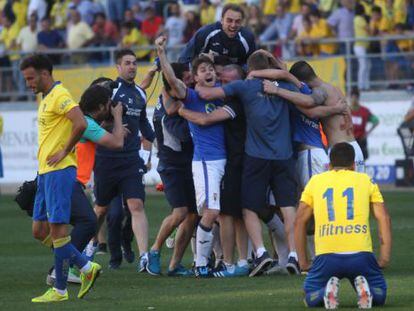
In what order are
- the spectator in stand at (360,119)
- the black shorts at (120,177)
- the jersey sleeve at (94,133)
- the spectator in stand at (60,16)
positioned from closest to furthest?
the jersey sleeve at (94,133)
the black shorts at (120,177)
the spectator in stand at (360,119)
the spectator in stand at (60,16)

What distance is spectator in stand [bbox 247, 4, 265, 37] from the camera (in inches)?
1184

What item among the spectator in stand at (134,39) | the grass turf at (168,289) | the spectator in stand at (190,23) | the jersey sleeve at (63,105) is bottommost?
the grass turf at (168,289)

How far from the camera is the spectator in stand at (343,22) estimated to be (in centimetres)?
2983

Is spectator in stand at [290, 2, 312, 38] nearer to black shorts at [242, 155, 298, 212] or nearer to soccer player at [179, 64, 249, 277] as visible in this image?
soccer player at [179, 64, 249, 277]

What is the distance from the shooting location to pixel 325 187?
1036cm

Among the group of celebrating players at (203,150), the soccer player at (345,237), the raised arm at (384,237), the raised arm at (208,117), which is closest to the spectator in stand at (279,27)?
the group of celebrating players at (203,150)

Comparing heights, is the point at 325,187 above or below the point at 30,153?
above

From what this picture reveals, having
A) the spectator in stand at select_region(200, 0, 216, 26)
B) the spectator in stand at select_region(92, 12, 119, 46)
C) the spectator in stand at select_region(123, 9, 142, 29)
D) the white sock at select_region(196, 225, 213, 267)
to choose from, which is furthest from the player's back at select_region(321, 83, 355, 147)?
the spectator in stand at select_region(92, 12, 119, 46)

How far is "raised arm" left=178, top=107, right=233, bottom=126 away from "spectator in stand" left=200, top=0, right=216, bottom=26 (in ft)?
57.2

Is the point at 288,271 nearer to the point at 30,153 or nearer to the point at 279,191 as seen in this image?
the point at 279,191

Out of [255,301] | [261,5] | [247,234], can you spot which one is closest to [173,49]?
[261,5]

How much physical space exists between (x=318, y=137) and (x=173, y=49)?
16.8 m

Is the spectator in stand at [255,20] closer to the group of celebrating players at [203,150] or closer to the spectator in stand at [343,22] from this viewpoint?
the spectator in stand at [343,22]

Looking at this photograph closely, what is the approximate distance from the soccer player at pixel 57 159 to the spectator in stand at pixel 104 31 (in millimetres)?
21210
